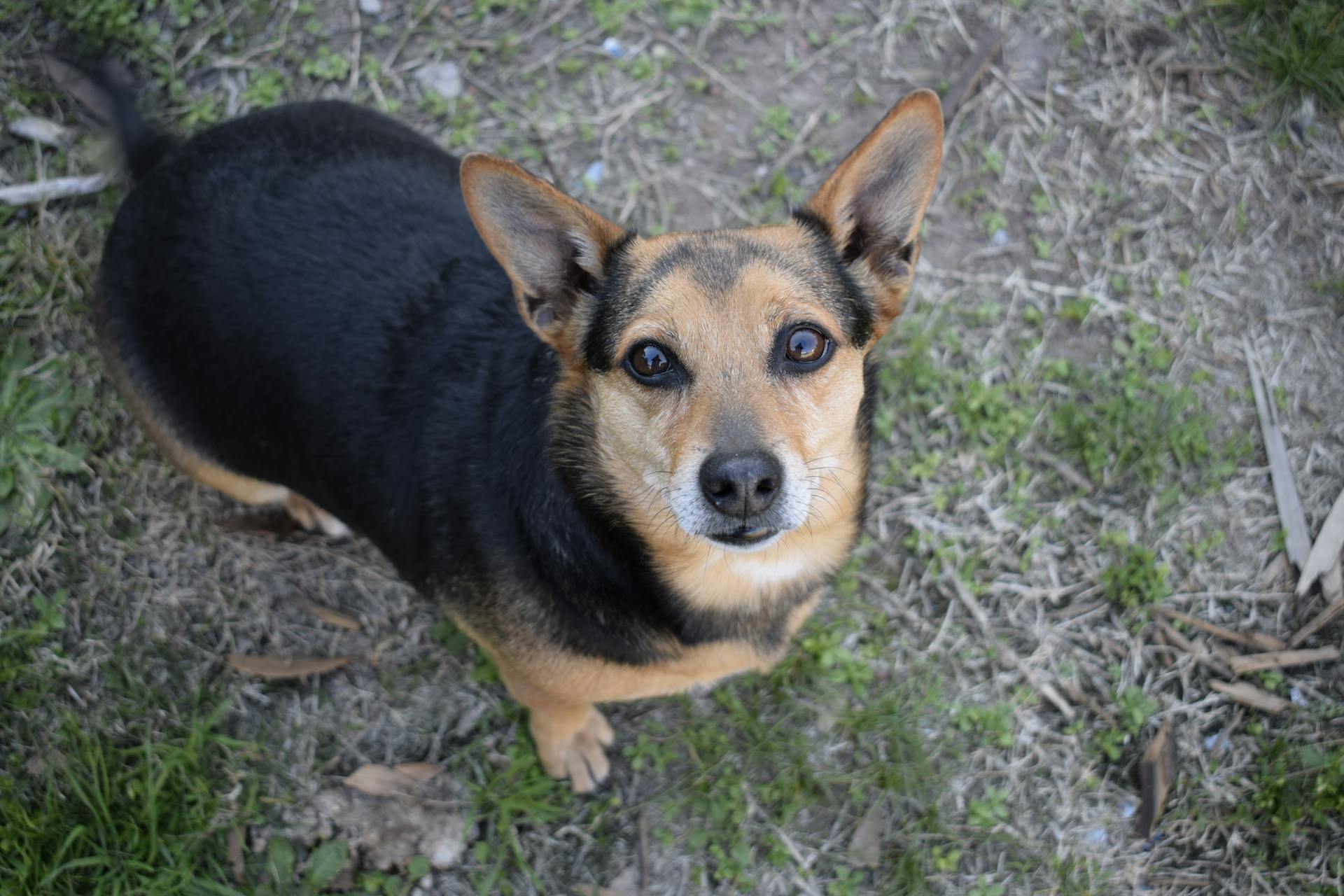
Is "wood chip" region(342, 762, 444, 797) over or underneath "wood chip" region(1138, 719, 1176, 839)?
over

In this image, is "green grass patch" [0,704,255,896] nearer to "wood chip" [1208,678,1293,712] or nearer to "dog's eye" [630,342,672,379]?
"dog's eye" [630,342,672,379]

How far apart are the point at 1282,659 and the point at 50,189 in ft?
21.7

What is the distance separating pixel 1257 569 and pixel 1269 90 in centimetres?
277

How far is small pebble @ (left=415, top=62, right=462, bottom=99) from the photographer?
204 inches

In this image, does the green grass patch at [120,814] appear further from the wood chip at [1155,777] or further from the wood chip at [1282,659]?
the wood chip at [1282,659]

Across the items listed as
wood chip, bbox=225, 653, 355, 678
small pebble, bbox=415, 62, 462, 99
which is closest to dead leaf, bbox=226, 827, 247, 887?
wood chip, bbox=225, 653, 355, 678

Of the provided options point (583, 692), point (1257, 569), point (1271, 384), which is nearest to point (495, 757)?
point (583, 692)

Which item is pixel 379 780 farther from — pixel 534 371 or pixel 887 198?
pixel 887 198

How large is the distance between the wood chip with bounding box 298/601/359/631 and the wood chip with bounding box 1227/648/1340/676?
419cm

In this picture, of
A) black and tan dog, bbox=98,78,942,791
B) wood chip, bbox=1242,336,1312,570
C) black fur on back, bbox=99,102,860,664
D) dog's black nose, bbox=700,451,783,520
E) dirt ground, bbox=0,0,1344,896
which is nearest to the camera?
dog's black nose, bbox=700,451,783,520

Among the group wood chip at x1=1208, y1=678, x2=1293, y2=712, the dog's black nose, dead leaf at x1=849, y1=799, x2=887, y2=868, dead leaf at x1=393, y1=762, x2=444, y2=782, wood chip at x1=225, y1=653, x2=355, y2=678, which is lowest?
dead leaf at x1=849, y1=799, x2=887, y2=868

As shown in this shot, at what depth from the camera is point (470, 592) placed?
3.38m

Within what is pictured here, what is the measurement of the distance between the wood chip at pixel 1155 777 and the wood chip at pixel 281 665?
147 inches

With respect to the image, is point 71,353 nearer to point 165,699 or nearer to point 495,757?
point 165,699
